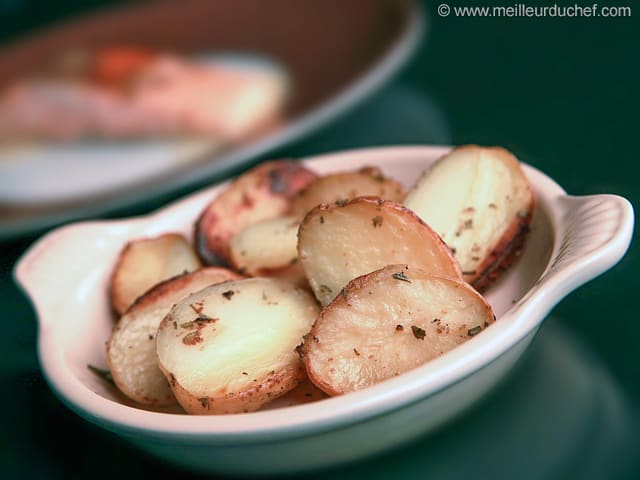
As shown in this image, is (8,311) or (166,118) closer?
(8,311)

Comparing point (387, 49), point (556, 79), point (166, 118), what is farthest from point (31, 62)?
point (556, 79)

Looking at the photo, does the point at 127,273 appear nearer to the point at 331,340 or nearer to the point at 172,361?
the point at 172,361

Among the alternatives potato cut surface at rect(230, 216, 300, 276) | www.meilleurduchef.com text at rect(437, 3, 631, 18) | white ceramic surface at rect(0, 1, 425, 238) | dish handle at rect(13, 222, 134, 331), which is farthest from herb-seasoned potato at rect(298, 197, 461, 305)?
www.meilleurduchef.com text at rect(437, 3, 631, 18)

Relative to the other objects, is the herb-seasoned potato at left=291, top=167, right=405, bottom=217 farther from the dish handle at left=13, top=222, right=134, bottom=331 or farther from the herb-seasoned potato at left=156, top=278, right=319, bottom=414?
the dish handle at left=13, top=222, right=134, bottom=331

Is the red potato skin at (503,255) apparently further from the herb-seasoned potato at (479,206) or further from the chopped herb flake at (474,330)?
the chopped herb flake at (474,330)

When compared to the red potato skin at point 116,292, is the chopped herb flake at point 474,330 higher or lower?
higher

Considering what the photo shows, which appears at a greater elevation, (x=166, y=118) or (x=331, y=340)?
(x=331, y=340)

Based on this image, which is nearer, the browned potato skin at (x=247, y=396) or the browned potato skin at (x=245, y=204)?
the browned potato skin at (x=247, y=396)

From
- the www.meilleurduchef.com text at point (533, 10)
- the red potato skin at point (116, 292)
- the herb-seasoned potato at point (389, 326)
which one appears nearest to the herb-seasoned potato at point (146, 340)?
the red potato skin at point (116, 292)

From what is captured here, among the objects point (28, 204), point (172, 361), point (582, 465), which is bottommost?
point (28, 204)
